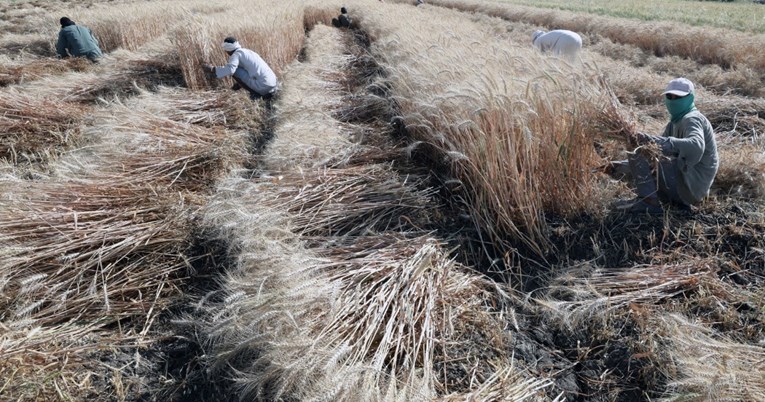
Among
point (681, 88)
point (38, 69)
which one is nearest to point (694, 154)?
point (681, 88)

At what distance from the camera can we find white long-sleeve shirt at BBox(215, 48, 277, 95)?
615 centimetres

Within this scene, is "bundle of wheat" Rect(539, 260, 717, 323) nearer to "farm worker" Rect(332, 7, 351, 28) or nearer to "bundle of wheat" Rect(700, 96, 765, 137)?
"bundle of wheat" Rect(700, 96, 765, 137)

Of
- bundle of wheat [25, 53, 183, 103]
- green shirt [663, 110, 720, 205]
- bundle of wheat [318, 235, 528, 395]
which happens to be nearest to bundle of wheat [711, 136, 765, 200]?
green shirt [663, 110, 720, 205]

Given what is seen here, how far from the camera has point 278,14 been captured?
1003 cm

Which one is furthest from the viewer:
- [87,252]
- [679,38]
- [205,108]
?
[679,38]

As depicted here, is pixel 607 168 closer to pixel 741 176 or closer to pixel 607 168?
pixel 607 168

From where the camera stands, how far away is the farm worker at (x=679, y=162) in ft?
9.31

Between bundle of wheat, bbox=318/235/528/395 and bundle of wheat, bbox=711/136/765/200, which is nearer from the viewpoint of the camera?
bundle of wheat, bbox=318/235/528/395

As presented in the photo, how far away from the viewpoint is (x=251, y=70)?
6281 millimetres

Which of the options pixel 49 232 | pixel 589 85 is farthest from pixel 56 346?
pixel 589 85

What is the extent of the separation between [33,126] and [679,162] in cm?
590

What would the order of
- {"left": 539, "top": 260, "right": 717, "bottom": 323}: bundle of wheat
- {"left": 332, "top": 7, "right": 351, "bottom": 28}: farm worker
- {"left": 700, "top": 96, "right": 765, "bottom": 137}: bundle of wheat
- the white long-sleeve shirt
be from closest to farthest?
{"left": 539, "top": 260, "right": 717, "bottom": 323}: bundle of wheat
{"left": 700, "top": 96, "right": 765, "bottom": 137}: bundle of wheat
the white long-sleeve shirt
{"left": 332, "top": 7, "right": 351, "bottom": 28}: farm worker

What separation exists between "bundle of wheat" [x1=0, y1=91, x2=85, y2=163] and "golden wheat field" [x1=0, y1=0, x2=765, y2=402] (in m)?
0.03

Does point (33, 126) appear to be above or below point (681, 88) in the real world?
below
